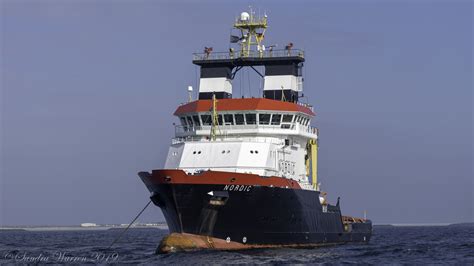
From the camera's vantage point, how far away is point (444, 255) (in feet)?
156

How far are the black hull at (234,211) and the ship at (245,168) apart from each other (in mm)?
48

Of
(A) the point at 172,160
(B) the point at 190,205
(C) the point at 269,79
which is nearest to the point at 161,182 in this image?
(B) the point at 190,205

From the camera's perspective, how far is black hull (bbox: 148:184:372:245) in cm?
4212

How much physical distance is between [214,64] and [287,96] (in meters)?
4.78

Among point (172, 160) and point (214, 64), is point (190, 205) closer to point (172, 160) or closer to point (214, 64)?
point (172, 160)

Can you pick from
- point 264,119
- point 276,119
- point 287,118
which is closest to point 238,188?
point 264,119

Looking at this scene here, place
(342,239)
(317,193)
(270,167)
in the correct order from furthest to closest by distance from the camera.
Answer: (342,239) < (317,193) < (270,167)

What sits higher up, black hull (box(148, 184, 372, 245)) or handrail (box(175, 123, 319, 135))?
handrail (box(175, 123, 319, 135))

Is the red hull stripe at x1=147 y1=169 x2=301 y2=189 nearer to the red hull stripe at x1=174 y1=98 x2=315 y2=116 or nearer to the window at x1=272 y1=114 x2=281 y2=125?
the red hull stripe at x1=174 y1=98 x2=315 y2=116

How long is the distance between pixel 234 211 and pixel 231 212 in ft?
0.50

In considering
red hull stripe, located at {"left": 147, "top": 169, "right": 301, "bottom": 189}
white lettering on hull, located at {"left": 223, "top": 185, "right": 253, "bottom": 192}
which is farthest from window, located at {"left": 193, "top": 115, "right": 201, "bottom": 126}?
white lettering on hull, located at {"left": 223, "top": 185, "right": 253, "bottom": 192}

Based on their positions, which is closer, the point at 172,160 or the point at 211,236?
the point at 211,236

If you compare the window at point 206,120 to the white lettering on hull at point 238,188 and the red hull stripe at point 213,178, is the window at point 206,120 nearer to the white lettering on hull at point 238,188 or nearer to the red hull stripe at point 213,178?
the red hull stripe at point 213,178

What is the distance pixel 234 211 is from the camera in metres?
42.5
